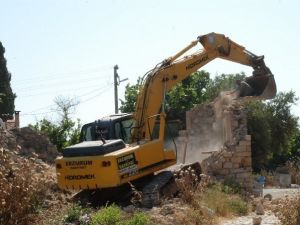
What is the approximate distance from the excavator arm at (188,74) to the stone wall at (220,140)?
A: 1.87 meters

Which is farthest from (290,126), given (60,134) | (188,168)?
(188,168)

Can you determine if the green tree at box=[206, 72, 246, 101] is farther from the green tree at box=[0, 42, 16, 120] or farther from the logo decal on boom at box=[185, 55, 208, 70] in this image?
the logo decal on boom at box=[185, 55, 208, 70]

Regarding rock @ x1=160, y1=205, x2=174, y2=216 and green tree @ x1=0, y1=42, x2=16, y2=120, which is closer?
rock @ x1=160, y1=205, x2=174, y2=216

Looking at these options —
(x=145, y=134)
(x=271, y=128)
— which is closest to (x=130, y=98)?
(x=271, y=128)

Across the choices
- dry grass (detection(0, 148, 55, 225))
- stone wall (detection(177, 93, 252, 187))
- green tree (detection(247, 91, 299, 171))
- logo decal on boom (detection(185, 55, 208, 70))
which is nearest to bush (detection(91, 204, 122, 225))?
dry grass (detection(0, 148, 55, 225))

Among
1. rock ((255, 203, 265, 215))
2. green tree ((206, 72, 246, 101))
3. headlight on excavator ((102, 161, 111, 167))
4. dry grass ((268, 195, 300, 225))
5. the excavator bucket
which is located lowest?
rock ((255, 203, 265, 215))

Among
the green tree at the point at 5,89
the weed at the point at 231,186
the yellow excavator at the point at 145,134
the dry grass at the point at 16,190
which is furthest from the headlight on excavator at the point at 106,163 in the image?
the green tree at the point at 5,89

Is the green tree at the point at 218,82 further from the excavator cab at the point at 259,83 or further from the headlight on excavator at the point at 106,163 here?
the headlight on excavator at the point at 106,163

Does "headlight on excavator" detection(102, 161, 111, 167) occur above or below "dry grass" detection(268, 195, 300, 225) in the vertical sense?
above

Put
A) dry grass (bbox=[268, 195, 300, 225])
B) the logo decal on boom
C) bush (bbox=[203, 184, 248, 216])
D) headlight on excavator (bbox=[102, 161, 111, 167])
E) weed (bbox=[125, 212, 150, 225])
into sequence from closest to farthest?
1. dry grass (bbox=[268, 195, 300, 225])
2. weed (bbox=[125, 212, 150, 225])
3. headlight on excavator (bbox=[102, 161, 111, 167])
4. bush (bbox=[203, 184, 248, 216])
5. the logo decal on boom

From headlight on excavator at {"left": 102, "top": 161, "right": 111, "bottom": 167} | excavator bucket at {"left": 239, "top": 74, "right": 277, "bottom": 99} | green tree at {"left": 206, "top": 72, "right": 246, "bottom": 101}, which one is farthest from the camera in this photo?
green tree at {"left": 206, "top": 72, "right": 246, "bottom": 101}

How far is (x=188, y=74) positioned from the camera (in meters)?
13.5

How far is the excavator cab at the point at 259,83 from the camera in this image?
46.7 ft

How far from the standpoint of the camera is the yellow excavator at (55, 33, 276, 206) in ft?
36.0
